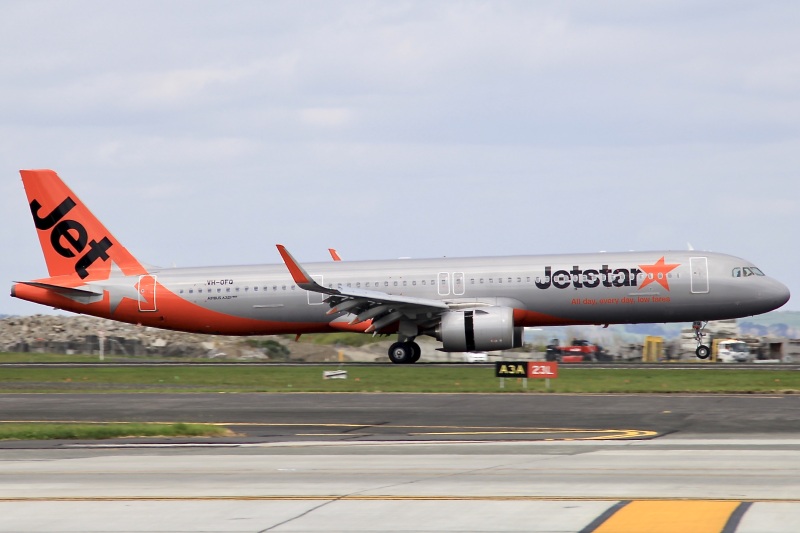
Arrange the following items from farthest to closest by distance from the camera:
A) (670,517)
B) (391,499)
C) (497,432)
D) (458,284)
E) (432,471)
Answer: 1. (458,284)
2. (497,432)
3. (432,471)
4. (391,499)
5. (670,517)

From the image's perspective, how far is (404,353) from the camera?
4366 centimetres

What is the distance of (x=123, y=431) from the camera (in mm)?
22562

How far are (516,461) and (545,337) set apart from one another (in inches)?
1804

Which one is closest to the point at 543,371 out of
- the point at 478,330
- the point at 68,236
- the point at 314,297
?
the point at 478,330

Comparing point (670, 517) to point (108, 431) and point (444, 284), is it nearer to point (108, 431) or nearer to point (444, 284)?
point (108, 431)

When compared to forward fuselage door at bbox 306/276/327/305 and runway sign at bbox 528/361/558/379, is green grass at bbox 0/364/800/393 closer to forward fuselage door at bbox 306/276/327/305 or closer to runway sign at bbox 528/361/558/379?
runway sign at bbox 528/361/558/379

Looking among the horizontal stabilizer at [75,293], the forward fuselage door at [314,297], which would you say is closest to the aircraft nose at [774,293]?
the forward fuselage door at [314,297]

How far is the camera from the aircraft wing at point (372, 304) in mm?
40938

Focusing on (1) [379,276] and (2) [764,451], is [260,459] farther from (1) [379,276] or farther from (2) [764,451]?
(1) [379,276]

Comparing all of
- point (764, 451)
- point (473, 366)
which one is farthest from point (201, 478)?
point (473, 366)

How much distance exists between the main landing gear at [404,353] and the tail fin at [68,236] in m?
11.1

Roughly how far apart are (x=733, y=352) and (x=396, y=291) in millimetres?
19525

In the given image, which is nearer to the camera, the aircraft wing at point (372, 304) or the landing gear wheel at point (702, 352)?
the aircraft wing at point (372, 304)

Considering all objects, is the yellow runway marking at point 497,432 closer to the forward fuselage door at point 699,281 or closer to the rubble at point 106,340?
the forward fuselage door at point 699,281
